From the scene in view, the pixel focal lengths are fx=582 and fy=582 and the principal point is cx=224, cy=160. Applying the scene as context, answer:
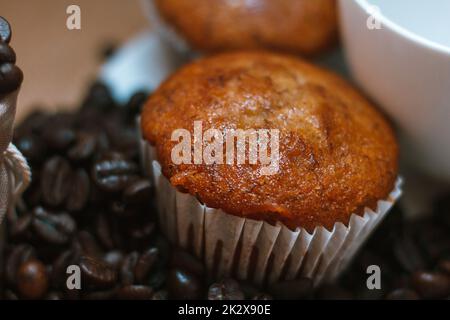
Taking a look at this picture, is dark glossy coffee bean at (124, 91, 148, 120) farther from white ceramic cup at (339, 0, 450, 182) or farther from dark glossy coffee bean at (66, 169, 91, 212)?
white ceramic cup at (339, 0, 450, 182)

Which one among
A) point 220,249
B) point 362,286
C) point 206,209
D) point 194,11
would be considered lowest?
point 362,286

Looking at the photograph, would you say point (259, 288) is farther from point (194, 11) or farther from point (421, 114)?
point (194, 11)

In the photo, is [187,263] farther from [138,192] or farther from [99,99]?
[99,99]

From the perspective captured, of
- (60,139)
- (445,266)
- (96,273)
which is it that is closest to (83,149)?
(60,139)

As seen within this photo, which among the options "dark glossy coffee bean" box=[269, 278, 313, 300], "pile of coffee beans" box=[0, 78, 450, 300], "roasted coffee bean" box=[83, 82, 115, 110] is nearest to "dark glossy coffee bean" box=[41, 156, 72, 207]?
"pile of coffee beans" box=[0, 78, 450, 300]

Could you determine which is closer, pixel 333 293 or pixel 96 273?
pixel 96 273
